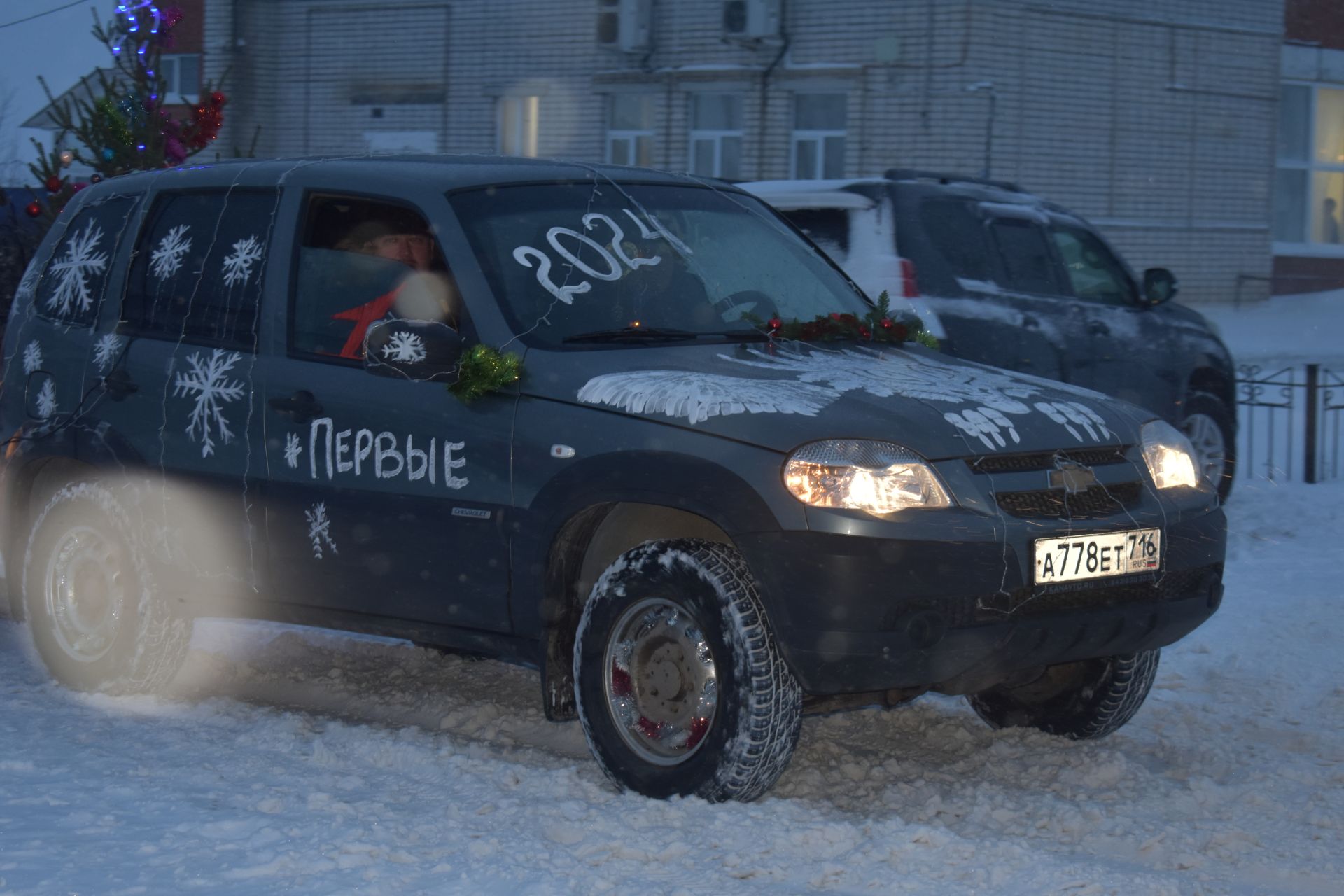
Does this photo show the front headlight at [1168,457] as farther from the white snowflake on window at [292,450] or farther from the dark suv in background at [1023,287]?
the dark suv in background at [1023,287]

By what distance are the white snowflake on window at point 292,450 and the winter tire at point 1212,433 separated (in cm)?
655

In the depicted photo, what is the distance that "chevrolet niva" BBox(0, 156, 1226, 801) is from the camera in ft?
14.7

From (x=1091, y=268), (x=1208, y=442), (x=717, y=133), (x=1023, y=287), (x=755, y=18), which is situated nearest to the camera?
(x=1023, y=287)

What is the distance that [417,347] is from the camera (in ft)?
16.6

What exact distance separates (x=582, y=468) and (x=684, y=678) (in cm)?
64

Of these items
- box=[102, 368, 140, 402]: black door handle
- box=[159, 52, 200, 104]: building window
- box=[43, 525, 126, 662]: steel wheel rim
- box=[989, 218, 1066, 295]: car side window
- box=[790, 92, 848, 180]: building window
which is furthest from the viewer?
box=[159, 52, 200, 104]: building window

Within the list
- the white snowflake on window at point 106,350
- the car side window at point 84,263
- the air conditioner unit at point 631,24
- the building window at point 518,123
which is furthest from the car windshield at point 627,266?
the building window at point 518,123

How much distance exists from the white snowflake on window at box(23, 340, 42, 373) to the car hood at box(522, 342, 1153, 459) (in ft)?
8.04

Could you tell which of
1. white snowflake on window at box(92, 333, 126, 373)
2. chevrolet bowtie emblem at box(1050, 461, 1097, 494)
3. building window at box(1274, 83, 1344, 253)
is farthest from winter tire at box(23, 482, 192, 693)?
building window at box(1274, 83, 1344, 253)

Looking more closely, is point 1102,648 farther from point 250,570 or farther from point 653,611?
point 250,570

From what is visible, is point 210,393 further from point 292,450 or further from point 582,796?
point 582,796

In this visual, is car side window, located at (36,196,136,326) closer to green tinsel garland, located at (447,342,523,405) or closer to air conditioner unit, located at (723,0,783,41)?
green tinsel garland, located at (447,342,523,405)

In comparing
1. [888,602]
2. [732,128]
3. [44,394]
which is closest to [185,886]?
[888,602]

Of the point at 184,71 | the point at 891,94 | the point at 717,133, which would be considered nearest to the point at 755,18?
the point at 717,133
